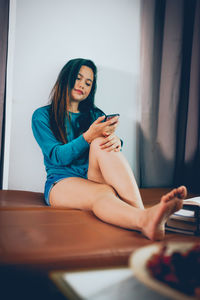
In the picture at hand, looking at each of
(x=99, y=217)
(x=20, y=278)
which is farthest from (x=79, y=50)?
(x=20, y=278)

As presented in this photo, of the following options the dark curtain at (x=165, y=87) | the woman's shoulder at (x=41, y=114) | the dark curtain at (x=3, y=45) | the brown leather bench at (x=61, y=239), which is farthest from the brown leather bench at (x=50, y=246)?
the dark curtain at (x=165, y=87)

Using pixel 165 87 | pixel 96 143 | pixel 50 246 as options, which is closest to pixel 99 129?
pixel 96 143

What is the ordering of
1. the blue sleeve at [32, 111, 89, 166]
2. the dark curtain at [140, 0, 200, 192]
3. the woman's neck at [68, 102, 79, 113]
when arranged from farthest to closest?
the dark curtain at [140, 0, 200, 192]
the woman's neck at [68, 102, 79, 113]
the blue sleeve at [32, 111, 89, 166]

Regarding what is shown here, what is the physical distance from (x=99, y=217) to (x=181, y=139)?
1321mm

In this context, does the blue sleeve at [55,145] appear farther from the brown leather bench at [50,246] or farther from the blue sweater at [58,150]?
the brown leather bench at [50,246]

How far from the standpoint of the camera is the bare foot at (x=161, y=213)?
30.7 inches

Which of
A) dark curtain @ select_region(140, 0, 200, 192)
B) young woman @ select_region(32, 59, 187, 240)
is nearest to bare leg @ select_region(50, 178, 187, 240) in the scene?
young woman @ select_region(32, 59, 187, 240)

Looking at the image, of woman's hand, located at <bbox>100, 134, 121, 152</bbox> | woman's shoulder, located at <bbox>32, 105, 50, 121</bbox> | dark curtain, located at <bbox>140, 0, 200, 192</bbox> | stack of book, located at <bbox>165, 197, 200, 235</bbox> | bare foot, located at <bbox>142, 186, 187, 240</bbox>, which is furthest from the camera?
dark curtain, located at <bbox>140, 0, 200, 192</bbox>

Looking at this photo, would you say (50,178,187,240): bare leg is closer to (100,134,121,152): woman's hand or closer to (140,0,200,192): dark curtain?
(100,134,121,152): woman's hand

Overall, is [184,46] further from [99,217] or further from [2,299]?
[2,299]

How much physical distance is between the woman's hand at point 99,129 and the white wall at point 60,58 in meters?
0.71

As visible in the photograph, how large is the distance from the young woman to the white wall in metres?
0.27

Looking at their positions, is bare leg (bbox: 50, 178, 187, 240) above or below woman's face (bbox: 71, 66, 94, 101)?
below

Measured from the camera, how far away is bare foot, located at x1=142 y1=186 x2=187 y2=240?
779 millimetres
